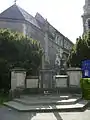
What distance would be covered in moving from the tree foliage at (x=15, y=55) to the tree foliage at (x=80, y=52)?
5663mm

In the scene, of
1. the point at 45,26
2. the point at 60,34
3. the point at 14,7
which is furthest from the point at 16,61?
the point at 60,34

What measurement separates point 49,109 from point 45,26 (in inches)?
1889

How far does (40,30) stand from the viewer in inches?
2303

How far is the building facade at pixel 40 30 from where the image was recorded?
1945 inches

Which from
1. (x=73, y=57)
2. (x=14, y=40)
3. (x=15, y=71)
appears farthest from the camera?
(x=73, y=57)

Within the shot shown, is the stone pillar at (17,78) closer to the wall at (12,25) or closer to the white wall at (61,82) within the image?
the white wall at (61,82)

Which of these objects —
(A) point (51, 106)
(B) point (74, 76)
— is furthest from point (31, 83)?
(A) point (51, 106)

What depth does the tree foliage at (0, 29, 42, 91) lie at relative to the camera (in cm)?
2802

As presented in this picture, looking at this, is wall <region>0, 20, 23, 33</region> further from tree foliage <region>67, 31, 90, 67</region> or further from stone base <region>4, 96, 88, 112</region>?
stone base <region>4, 96, 88, 112</region>

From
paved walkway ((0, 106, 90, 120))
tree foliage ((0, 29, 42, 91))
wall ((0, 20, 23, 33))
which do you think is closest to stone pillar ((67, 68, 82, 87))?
tree foliage ((0, 29, 42, 91))

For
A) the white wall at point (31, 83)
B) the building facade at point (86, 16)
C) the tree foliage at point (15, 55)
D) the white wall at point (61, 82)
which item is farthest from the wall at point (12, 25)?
the white wall at point (61, 82)

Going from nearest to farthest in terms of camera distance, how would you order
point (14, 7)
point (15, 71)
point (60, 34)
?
point (15, 71), point (14, 7), point (60, 34)

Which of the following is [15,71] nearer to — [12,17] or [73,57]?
[73,57]

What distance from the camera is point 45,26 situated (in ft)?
207
